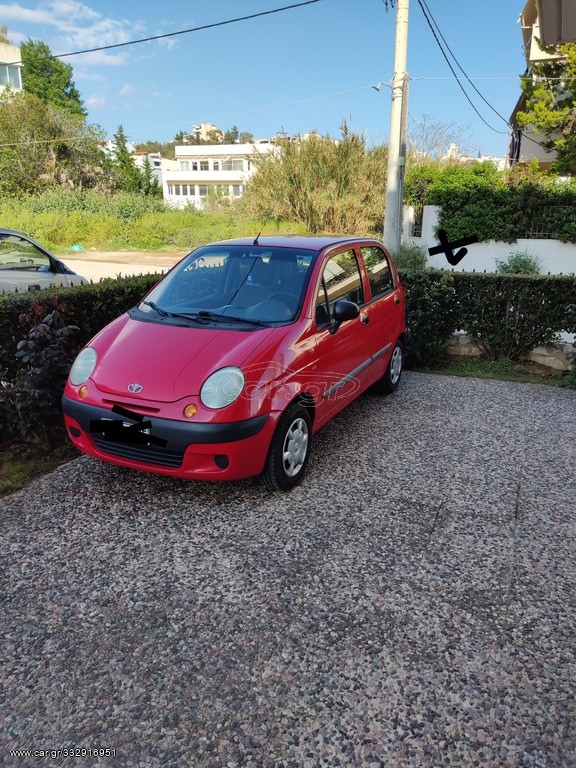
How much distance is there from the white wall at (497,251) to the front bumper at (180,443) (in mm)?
9360

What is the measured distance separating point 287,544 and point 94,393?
1.56 metres

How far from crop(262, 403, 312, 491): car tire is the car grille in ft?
2.03

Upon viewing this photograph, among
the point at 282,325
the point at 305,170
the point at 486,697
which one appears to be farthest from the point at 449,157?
the point at 486,697

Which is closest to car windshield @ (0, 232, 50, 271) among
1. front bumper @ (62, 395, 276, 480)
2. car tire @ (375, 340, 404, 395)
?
front bumper @ (62, 395, 276, 480)

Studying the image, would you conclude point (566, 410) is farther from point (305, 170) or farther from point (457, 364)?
point (305, 170)

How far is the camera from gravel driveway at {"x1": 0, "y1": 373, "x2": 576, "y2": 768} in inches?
78.7

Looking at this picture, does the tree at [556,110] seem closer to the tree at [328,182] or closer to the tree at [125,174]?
the tree at [328,182]

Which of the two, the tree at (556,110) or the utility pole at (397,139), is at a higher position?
the tree at (556,110)

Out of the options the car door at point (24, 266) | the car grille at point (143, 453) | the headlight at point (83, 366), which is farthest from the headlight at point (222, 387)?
the car door at point (24, 266)

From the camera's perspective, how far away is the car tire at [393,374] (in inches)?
228

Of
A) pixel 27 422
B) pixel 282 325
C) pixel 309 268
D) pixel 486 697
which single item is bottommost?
pixel 486 697

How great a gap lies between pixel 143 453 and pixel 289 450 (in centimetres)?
96

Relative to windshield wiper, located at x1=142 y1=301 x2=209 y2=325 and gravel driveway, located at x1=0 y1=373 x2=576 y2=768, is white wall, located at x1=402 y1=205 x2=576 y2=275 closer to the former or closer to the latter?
windshield wiper, located at x1=142 y1=301 x2=209 y2=325

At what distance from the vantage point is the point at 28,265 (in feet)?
23.9
